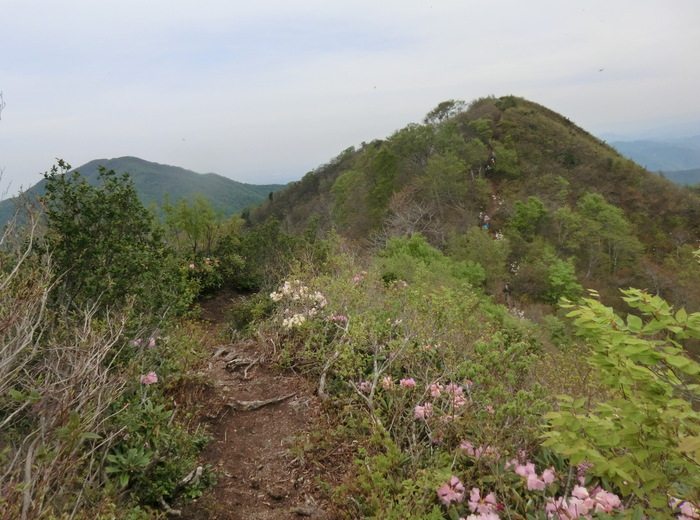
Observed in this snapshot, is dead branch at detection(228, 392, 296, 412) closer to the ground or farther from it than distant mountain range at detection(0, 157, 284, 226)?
closer to the ground

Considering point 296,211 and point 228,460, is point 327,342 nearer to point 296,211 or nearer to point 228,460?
point 228,460

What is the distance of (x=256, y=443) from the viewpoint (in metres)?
4.06

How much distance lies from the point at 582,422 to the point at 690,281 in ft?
79.9

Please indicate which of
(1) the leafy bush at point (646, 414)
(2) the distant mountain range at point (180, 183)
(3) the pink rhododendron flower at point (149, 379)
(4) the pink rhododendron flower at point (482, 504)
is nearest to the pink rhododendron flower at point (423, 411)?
(4) the pink rhododendron flower at point (482, 504)

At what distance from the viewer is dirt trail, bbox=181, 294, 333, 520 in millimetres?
3266

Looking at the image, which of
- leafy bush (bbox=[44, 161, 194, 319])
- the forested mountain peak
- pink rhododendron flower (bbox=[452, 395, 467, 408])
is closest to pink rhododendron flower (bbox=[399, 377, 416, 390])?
pink rhododendron flower (bbox=[452, 395, 467, 408])

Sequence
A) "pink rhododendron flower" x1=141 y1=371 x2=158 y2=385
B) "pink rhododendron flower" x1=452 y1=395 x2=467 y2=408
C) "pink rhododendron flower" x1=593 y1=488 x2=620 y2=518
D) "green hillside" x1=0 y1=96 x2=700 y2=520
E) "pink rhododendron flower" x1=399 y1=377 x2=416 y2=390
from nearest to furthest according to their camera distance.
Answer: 1. "green hillside" x1=0 y1=96 x2=700 y2=520
2. "pink rhododendron flower" x1=593 y1=488 x2=620 y2=518
3. "pink rhododendron flower" x1=452 y1=395 x2=467 y2=408
4. "pink rhododendron flower" x1=141 y1=371 x2=158 y2=385
5. "pink rhododendron flower" x1=399 y1=377 x2=416 y2=390

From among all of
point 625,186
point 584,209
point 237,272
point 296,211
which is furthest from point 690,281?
point 296,211

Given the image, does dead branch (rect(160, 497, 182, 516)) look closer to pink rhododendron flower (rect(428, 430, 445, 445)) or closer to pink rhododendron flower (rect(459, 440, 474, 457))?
pink rhododendron flower (rect(428, 430, 445, 445))

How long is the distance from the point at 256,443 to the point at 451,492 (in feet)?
6.59

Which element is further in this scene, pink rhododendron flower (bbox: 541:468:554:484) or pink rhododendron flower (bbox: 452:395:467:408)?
pink rhododendron flower (bbox: 452:395:467:408)

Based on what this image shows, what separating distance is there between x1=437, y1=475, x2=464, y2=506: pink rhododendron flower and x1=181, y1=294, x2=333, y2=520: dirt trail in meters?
0.96

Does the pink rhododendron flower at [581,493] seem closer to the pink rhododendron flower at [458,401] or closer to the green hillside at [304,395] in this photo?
the green hillside at [304,395]

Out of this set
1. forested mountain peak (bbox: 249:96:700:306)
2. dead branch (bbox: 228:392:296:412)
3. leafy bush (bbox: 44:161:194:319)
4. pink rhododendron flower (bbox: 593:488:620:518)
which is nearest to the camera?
pink rhododendron flower (bbox: 593:488:620:518)
